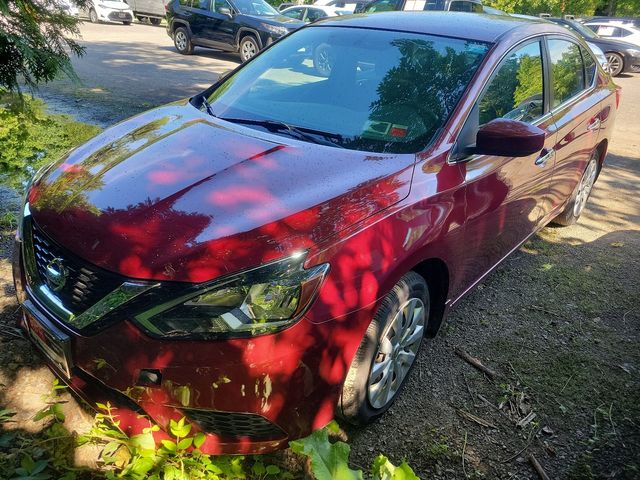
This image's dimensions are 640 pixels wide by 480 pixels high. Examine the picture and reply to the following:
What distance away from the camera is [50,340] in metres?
1.99

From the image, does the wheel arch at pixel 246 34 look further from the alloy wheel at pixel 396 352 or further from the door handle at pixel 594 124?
the alloy wheel at pixel 396 352

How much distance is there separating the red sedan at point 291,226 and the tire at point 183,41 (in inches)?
438

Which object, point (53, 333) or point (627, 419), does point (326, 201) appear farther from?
point (627, 419)

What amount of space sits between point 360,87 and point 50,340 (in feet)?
6.38

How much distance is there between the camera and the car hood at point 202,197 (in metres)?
1.85

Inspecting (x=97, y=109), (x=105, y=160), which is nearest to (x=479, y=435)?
(x=105, y=160)

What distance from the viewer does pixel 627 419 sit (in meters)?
2.70

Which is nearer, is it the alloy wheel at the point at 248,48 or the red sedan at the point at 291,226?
the red sedan at the point at 291,226

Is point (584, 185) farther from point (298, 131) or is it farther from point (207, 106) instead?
point (207, 106)

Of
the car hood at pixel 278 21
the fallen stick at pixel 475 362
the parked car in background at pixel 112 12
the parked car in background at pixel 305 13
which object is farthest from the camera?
the parked car in background at pixel 112 12

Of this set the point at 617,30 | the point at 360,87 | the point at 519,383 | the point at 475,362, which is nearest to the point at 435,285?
the point at 475,362

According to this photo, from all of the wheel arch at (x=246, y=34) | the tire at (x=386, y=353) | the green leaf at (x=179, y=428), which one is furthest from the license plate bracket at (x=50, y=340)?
the wheel arch at (x=246, y=34)

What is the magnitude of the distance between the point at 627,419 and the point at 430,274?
123 centimetres

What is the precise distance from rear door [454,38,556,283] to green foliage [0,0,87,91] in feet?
9.54
